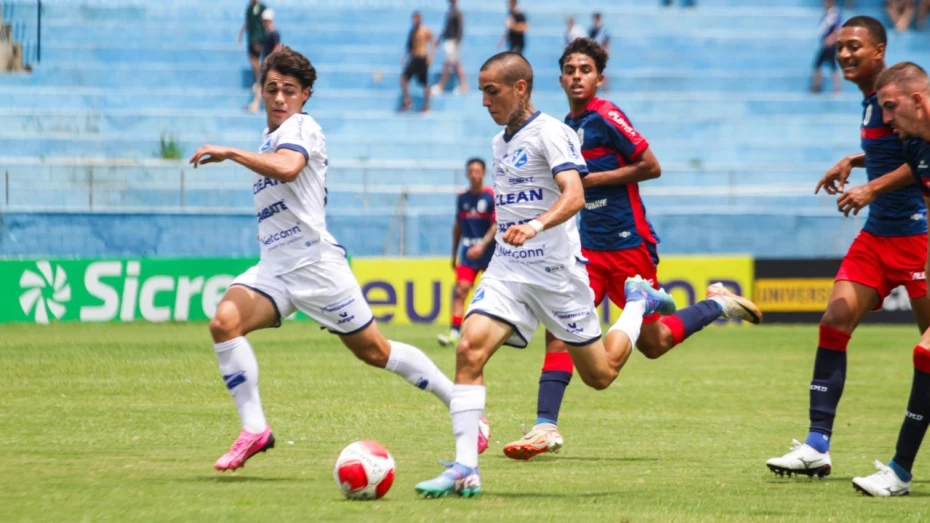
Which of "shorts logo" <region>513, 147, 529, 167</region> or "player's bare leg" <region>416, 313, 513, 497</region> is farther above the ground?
"shorts logo" <region>513, 147, 529, 167</region>

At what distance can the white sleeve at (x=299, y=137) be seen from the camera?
311 inches

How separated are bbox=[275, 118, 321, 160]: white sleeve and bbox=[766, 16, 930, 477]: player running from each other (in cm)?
290

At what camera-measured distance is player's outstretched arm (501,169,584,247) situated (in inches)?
266

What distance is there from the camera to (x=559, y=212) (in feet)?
23.1

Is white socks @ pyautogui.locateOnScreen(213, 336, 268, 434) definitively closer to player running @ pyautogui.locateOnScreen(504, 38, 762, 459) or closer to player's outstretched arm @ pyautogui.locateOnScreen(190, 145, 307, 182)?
player's outstretched arm @ pyautogui.locateOnScreen(190, 145, 307, 182)

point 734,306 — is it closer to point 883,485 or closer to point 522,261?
point 883,485

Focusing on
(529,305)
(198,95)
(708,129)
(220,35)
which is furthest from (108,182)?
(529,305)

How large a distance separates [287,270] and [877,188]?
3281mm

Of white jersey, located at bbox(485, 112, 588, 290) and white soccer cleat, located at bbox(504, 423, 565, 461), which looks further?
white soccer cleat, located at bbox(504, 423, 565, 461)

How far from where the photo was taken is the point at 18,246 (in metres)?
20.9

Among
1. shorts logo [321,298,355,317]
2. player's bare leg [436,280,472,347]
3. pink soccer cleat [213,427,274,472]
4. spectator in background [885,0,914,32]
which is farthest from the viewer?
spectator in background [885,0,914,32]

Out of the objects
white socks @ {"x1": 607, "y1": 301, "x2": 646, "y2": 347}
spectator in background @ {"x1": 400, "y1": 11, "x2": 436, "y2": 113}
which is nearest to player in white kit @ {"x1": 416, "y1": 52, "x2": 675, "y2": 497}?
white socks @ {"x1": 607, "y1": 301, "x2": 646, "y2": 347}

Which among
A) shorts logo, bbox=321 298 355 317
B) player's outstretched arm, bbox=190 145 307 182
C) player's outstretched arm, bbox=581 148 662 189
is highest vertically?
player's outstretched arm, bbox=190 145 307 182

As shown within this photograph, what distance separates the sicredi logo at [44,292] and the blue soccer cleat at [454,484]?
44.6 ft
